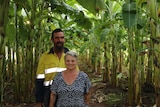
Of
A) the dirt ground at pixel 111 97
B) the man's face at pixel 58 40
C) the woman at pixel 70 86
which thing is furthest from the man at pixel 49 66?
the dirt ground at pixel 111 97

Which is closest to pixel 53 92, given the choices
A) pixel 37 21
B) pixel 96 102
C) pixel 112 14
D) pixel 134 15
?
pixel 134 15

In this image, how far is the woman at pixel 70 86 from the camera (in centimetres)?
215

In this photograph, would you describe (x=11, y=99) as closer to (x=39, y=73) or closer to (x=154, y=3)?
(x=39, y=73)

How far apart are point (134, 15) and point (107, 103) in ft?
6.03

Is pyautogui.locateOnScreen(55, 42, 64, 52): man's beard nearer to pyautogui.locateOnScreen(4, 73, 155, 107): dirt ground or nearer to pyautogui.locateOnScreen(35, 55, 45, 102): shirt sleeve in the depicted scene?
pyautogui.locateOnScreen(35, 55, 45, 102): shirt sleeve

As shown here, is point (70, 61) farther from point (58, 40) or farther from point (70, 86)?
point (58, 40)

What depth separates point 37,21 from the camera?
4.19 meters

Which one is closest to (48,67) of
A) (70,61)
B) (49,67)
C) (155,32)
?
(49,67)

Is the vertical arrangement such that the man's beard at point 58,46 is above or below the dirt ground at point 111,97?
above

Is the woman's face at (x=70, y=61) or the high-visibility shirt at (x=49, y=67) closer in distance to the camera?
the woman's face at (x=70, y=61)

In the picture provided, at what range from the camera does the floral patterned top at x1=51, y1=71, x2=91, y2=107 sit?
215cm

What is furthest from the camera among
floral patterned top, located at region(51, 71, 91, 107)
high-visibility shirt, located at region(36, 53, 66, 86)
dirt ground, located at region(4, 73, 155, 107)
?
dirt ground, located at region(4, 73, 155, 107)

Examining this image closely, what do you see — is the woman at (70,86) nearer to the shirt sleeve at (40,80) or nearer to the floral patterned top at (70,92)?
the floral patterned top at (70,92)

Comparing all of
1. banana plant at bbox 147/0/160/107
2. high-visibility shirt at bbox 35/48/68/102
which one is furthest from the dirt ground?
high-visibility shirt at bbox 35/48/68/102
